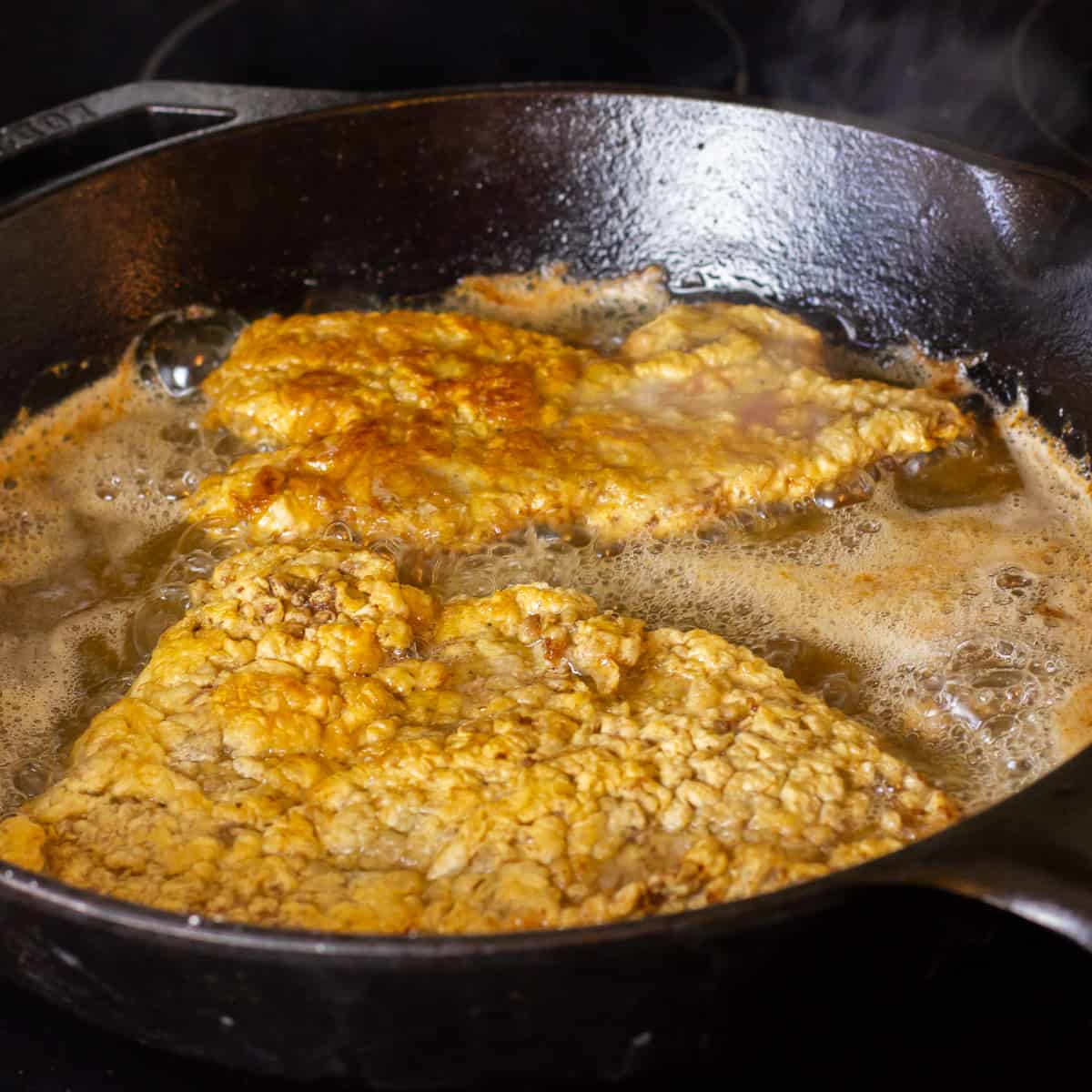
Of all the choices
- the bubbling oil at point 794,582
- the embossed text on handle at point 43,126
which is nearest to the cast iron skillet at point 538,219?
the embossed text on handle at point 43,126

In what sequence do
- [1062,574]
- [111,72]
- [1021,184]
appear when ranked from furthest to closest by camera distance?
[111,72] < [1021,184] < [1062,574]

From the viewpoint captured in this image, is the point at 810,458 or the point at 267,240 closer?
the point at 810,458

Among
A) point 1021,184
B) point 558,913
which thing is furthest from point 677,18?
point 558,913

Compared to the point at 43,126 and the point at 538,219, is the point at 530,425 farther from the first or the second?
the point at 43,126

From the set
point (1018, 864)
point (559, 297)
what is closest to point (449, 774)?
point (1018, 864)

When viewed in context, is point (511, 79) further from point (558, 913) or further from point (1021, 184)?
point (558, 913)
